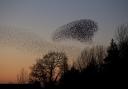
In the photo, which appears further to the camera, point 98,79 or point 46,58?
point 46,58

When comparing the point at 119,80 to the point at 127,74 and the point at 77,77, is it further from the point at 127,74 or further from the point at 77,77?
the point at 77,77

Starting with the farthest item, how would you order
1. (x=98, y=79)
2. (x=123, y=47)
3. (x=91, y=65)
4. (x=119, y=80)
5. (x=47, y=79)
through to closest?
(x=47, y=79) < (x=91, y=65) < (x=123, y=47) < (x=98, y=79) < (x=119, y=80)

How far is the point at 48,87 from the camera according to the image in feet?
262

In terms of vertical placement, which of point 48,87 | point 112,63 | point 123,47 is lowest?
point 48,87

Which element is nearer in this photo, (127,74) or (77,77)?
(127,74)

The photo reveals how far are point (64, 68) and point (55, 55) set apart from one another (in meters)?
5.67

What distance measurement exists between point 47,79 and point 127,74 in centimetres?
3534

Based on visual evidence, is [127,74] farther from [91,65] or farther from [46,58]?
[46,58]

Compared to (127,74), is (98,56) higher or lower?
higher

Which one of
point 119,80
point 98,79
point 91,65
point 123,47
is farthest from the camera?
point 91,65

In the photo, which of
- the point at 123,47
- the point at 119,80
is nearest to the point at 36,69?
the point at 123,47

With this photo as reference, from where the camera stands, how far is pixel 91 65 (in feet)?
253

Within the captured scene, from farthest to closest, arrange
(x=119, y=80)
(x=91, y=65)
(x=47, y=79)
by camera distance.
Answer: (x=47, y=79) → (x=91, y=65) → (x=119, y=80)

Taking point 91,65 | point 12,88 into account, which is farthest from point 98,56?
point 12,88
